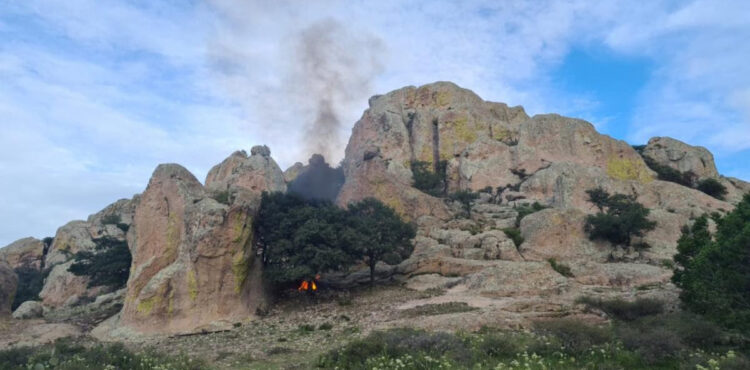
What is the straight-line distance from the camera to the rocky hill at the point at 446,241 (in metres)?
27.3

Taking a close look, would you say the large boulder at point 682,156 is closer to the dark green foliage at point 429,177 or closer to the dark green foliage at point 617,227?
the dark green foliage at point 429,177

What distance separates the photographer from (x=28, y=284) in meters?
58.2

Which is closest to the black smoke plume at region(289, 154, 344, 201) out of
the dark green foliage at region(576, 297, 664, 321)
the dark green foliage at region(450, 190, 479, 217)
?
the dark green foliage at region(450, 190, 479, 217)

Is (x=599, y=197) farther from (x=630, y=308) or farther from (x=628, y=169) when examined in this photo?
(x=630, y=308)

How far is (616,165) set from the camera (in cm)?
8500

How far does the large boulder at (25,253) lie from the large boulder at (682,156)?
4006 inches

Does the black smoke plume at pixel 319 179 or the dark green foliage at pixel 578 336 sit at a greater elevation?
the black smoke plume at pixel 319 179

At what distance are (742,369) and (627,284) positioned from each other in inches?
924

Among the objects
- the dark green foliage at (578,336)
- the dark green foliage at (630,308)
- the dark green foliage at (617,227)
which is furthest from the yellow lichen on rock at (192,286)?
the dark green foliage at (617,227)

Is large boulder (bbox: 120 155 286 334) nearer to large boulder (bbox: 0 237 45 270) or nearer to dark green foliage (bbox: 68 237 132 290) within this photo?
dark green foliage (bbox: 68 237 132 290)

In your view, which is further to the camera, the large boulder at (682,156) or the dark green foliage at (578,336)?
the large boulder at (682,156)

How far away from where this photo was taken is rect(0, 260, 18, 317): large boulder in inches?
1258

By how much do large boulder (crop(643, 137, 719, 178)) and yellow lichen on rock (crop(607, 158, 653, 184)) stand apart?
6.90 meters

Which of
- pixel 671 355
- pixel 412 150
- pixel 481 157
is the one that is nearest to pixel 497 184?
pixel 481 157
